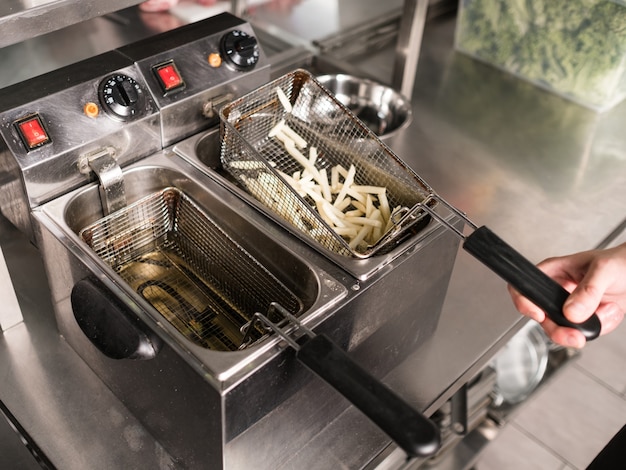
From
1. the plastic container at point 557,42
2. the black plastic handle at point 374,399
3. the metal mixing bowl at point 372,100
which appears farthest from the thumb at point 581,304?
the plastic container at point 557,42

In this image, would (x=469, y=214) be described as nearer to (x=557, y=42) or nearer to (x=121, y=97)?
(x=557, y=42)

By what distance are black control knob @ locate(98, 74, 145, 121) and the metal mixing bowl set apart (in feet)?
2.21

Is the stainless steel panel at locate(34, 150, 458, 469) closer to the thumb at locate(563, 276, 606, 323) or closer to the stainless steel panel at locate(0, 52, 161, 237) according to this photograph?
the stainless steel panel at locate(0, 52, 161, 237)

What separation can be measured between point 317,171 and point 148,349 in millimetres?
499

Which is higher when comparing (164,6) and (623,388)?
(164,6)

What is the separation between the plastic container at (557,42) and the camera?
1818 mm

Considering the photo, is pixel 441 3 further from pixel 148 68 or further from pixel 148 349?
pixel 148 349

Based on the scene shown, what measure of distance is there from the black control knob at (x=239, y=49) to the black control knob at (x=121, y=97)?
0.19 meters

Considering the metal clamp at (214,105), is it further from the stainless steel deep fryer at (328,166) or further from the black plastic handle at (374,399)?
the black plastic handle at (374,399)

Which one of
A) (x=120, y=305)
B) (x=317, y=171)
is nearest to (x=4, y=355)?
(x=120, y=305)

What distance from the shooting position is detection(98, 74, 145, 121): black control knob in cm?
119

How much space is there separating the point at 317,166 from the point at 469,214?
1.36 feet

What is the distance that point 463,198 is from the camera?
164cm

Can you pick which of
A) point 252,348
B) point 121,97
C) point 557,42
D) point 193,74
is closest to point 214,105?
point 193,74
